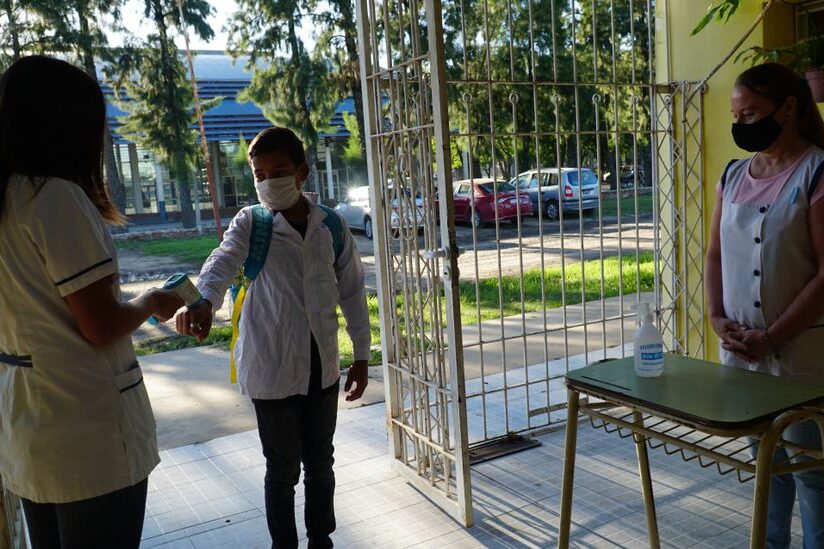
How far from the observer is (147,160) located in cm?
2002

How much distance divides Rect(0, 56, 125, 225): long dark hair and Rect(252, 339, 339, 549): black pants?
1140mm

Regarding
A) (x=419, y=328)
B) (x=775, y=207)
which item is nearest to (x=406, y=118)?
(x=419, y=328)

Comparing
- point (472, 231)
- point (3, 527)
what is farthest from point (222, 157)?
point (3, 527)

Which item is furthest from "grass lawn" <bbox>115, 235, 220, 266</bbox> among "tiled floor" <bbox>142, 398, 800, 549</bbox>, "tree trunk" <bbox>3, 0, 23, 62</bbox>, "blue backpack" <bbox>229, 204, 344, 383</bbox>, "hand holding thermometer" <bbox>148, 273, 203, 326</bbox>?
"hand holding thermometer" <bbox>148, 273, 203, 326</bbox>

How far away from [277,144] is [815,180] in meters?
1.77

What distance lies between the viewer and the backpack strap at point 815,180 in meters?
2.16

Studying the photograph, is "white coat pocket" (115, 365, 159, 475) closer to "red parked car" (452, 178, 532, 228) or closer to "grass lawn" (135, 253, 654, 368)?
"grass lawn" (135, 253, 654, 368)

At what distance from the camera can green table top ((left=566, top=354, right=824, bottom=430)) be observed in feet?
5.49

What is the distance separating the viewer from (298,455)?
2506mm

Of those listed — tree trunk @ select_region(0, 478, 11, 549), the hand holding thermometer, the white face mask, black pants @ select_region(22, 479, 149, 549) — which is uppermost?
the white face mask

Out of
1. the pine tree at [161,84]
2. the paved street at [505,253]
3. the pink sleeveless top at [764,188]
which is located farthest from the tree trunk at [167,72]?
the pink sleeveless top at [764,188]

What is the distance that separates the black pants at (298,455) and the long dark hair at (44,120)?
1.14 m

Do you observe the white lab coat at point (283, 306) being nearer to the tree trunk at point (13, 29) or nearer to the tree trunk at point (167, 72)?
the tree trunk at point (13, 29)

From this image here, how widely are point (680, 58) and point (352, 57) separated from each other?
13.0m
